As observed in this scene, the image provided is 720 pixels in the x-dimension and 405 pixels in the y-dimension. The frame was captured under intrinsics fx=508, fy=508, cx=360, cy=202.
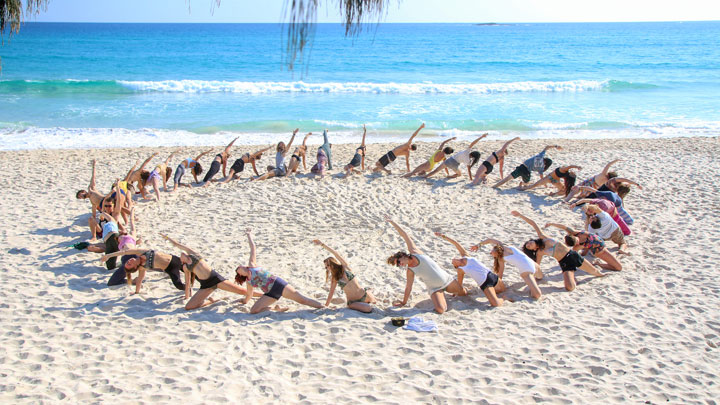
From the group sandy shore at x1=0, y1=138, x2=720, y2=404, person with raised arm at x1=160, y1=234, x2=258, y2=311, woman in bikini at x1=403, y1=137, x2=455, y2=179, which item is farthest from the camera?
woman in bikini at x1=403, y1=137, x2=455, y2=179

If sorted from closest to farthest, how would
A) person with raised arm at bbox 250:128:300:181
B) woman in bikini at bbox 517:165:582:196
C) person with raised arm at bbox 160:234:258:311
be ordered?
person with raised arm at bbox 160:234:258:311
woman in bikini at bbox 517:165:582:196
person with raised arm at bbox 250:128:300:181

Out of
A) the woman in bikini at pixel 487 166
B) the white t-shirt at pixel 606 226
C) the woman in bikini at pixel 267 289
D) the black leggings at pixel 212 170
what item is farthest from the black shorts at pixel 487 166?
the woman in bikini at pixel 267 289

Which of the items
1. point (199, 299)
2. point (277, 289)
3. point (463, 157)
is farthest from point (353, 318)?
point (463, 157)

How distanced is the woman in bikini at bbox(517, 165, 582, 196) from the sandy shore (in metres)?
0.43

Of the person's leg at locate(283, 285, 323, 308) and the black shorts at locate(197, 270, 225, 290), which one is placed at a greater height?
the black shorts at locate(197, 270, 225, 290)

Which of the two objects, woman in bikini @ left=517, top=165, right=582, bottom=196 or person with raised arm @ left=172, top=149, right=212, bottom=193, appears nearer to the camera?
woman in bikini @ left=517, top=165, right=582, bottom=196

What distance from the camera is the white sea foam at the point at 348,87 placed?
95.8ft

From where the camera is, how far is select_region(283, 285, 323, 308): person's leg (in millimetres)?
6418

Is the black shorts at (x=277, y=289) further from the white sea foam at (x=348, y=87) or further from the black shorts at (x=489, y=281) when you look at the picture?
the white sea foam at (x=348, y=87)

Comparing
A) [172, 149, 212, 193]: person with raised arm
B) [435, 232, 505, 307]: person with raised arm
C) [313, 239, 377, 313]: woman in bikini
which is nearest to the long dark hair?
[435, 232, 505, 307]: person with raised arm

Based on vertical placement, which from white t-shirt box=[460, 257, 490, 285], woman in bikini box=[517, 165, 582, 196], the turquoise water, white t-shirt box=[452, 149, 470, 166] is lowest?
white t-shirt box=[460, 257, 490, 285]

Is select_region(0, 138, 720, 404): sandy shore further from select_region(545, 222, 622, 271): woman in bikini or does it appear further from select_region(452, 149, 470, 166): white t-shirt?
select_region(452, 149, 470, 166): white t-shirt

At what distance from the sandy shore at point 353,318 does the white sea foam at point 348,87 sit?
19338mm

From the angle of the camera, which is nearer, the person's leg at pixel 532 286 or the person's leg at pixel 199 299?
the person's leg at pixel 199 299
